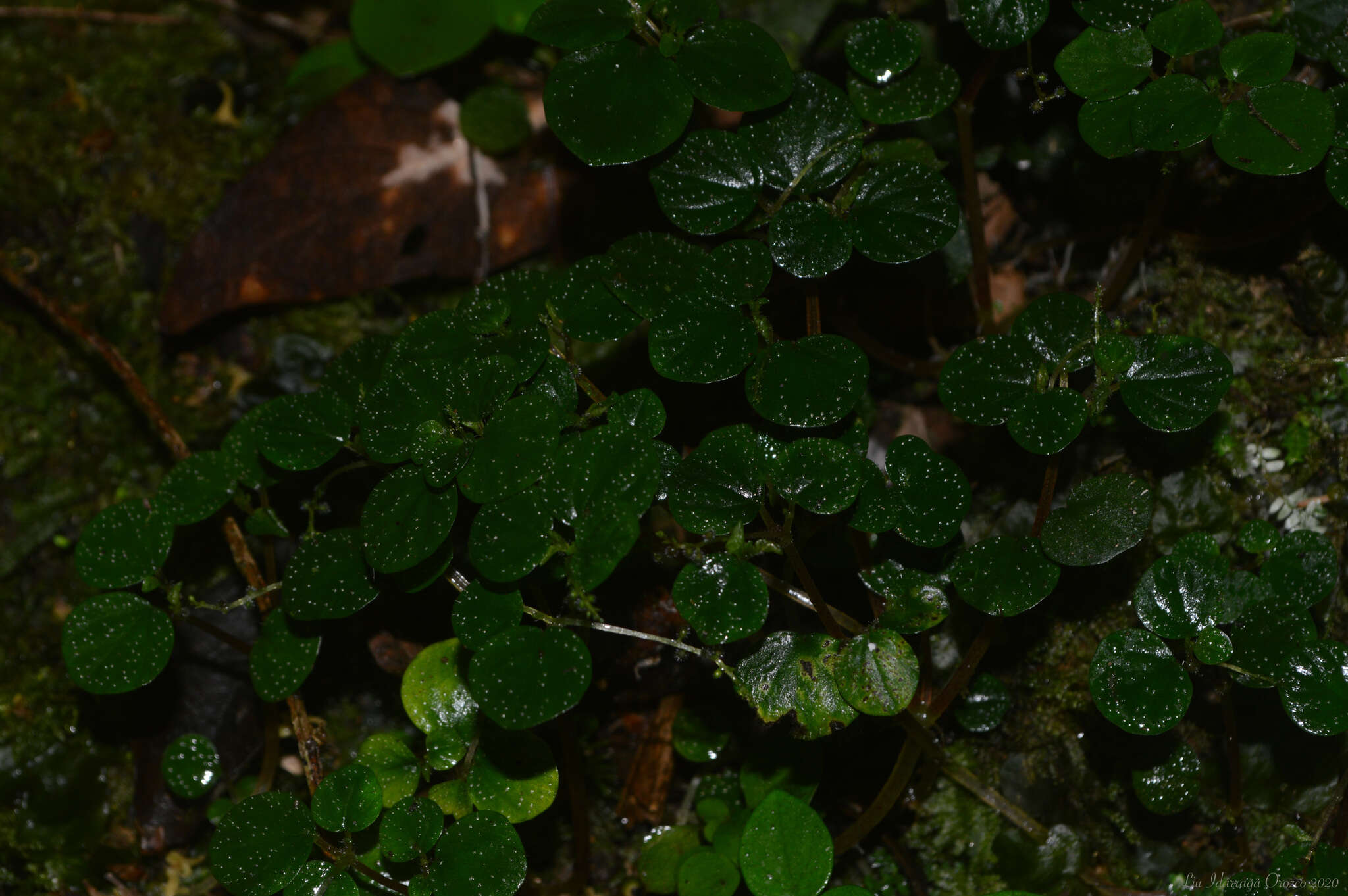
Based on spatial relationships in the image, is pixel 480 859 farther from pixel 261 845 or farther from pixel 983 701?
pixel 983 701

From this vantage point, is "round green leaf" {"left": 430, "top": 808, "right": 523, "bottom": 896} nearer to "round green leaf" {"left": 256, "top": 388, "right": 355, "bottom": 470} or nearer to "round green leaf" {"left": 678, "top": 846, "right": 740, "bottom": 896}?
"round green leaf" {"left": 678, "top": 846, "right": 740, "bottom": 896}

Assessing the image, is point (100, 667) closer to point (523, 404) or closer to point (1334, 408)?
point (523, 404)

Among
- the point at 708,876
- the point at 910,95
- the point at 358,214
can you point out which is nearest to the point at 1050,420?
the point at 910,95

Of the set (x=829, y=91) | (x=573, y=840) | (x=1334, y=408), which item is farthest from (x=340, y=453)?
(x=1334, y=408)

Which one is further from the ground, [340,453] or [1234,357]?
[1234,357]

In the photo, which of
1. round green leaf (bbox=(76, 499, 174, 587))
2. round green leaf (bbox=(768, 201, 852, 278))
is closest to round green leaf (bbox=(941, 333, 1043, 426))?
round green leaf (bbox=(768, 201, 852, 278))

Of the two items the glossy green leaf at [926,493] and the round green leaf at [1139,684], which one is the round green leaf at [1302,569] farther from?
the glossy green leaf at [926,493]

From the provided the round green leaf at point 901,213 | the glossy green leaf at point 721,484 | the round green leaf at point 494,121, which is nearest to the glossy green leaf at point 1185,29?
the round green leaf at point 901,213
